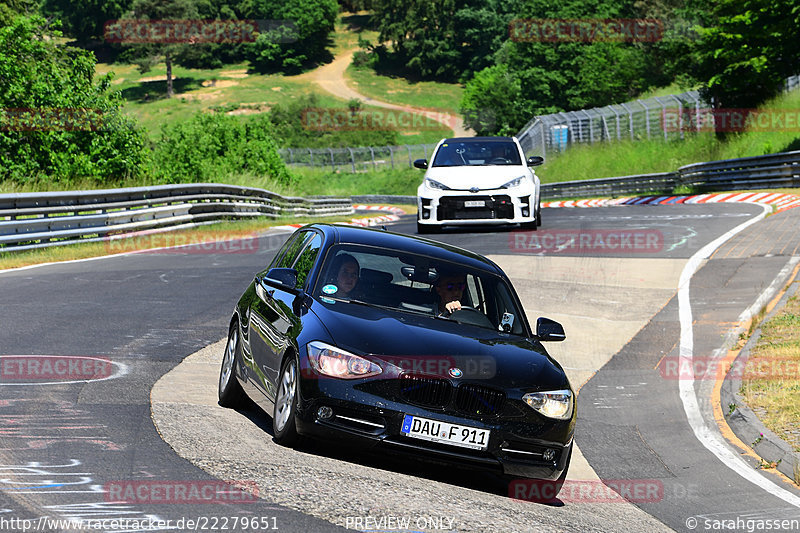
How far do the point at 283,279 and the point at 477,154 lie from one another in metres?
14.0

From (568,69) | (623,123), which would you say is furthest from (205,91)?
(623,123)

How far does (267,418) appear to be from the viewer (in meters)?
7.91

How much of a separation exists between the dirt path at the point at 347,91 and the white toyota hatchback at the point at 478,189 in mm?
89076

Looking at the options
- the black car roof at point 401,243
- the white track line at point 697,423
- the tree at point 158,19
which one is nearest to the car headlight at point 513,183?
the white track line at point 697,423

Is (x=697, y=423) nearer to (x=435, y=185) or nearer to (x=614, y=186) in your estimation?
(x=435, y=185)

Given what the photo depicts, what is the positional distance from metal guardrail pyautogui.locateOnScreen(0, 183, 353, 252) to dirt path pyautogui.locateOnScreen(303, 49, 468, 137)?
8317 centimetres

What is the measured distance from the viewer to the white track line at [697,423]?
25.2 ft

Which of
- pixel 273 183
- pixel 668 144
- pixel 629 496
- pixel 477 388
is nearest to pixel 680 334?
pixel 629 496

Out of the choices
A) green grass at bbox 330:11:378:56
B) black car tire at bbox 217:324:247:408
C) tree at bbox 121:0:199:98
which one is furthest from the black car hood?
green grass at bbox 330:11:378:56

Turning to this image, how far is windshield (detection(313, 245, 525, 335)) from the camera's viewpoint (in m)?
7.57

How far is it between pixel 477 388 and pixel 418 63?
14478cm

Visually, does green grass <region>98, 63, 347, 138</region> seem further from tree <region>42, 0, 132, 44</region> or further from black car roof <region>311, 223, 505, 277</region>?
black car roof <region>311, 223, 505, 277</region>

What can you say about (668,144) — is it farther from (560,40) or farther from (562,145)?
(560,40)

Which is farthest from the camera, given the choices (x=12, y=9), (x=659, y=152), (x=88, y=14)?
(x=88, y=14)
